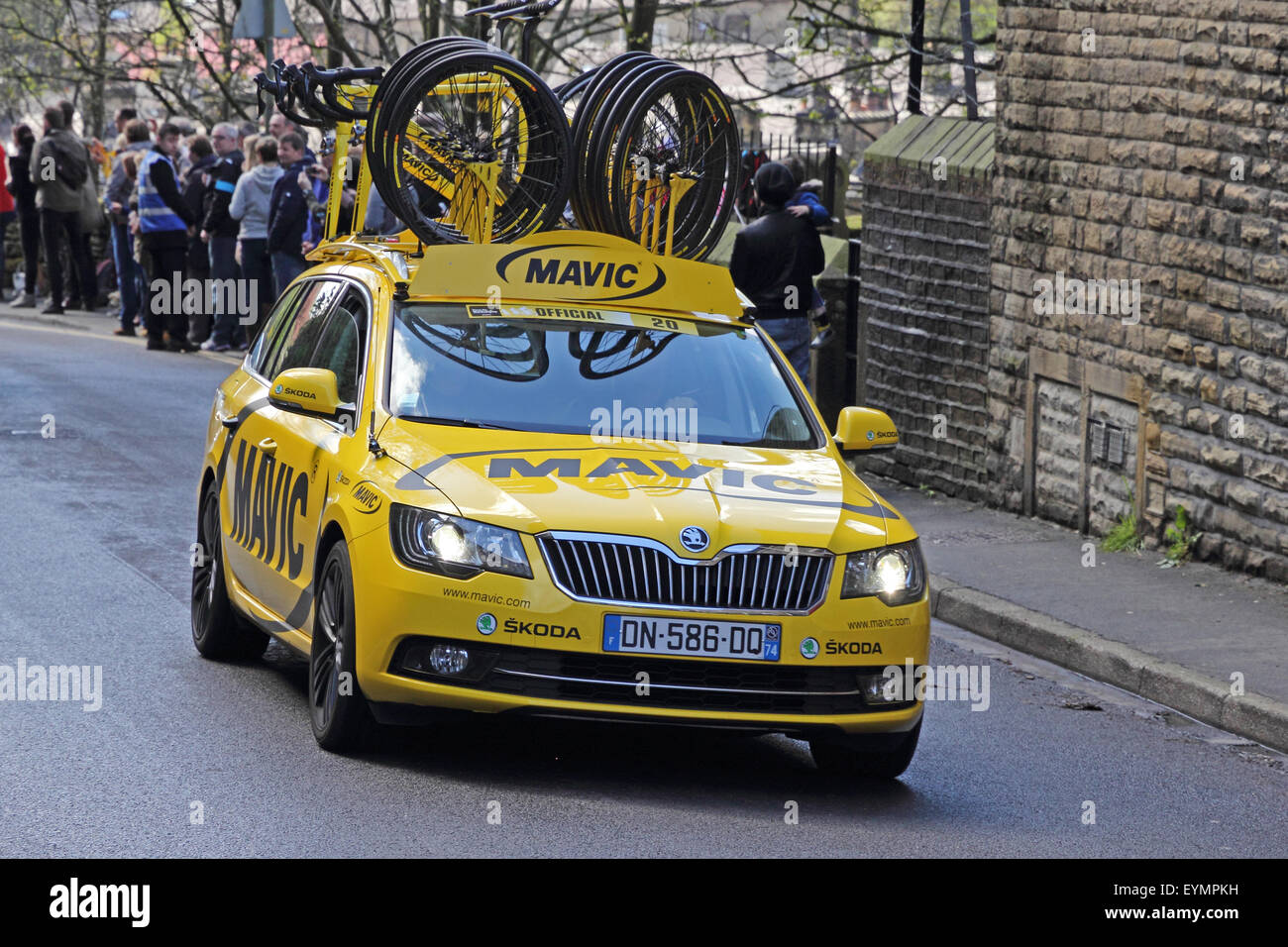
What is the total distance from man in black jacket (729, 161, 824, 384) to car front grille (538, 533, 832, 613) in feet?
22.9

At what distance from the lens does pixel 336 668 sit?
23.3 feet

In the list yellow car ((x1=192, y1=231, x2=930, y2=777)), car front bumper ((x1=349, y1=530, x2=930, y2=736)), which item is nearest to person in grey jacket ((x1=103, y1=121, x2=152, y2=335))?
yellow car ((x1=192, y1=231, x2=930, y2=777))

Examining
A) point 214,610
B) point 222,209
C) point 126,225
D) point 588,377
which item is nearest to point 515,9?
point 588,377

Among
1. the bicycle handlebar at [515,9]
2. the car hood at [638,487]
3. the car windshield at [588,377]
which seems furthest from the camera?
the bicycle handlebar at [515,9]

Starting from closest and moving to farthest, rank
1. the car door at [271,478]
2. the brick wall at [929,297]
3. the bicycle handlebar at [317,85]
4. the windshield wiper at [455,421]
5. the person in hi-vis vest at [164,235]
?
the windshield wiper at [455,421] < the car door at [271,478] < the bicycle handlebar at [317,85] < the brick wall at [929,297] < the person in hi-vis vest at [164,235]

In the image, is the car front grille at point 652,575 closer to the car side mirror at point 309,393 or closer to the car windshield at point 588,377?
the car windshield at point 588,377

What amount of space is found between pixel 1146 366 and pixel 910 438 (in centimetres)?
293

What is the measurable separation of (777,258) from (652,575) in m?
7.15

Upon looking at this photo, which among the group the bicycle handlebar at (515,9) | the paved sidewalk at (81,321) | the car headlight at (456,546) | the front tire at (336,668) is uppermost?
the bicycle handlebar at (515,9)

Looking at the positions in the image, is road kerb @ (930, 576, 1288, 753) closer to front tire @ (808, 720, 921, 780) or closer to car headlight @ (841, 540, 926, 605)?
front tire @ (808, 720, 921, 780)

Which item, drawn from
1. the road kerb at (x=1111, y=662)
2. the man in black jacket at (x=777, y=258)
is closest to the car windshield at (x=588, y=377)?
the road kerb at (x=1111, y=662)

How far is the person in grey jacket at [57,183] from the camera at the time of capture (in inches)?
969

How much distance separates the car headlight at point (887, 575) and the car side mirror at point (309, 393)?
1896mm

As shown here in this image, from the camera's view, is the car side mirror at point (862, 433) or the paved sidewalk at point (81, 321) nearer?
the car side mirror at point (862, 433)
